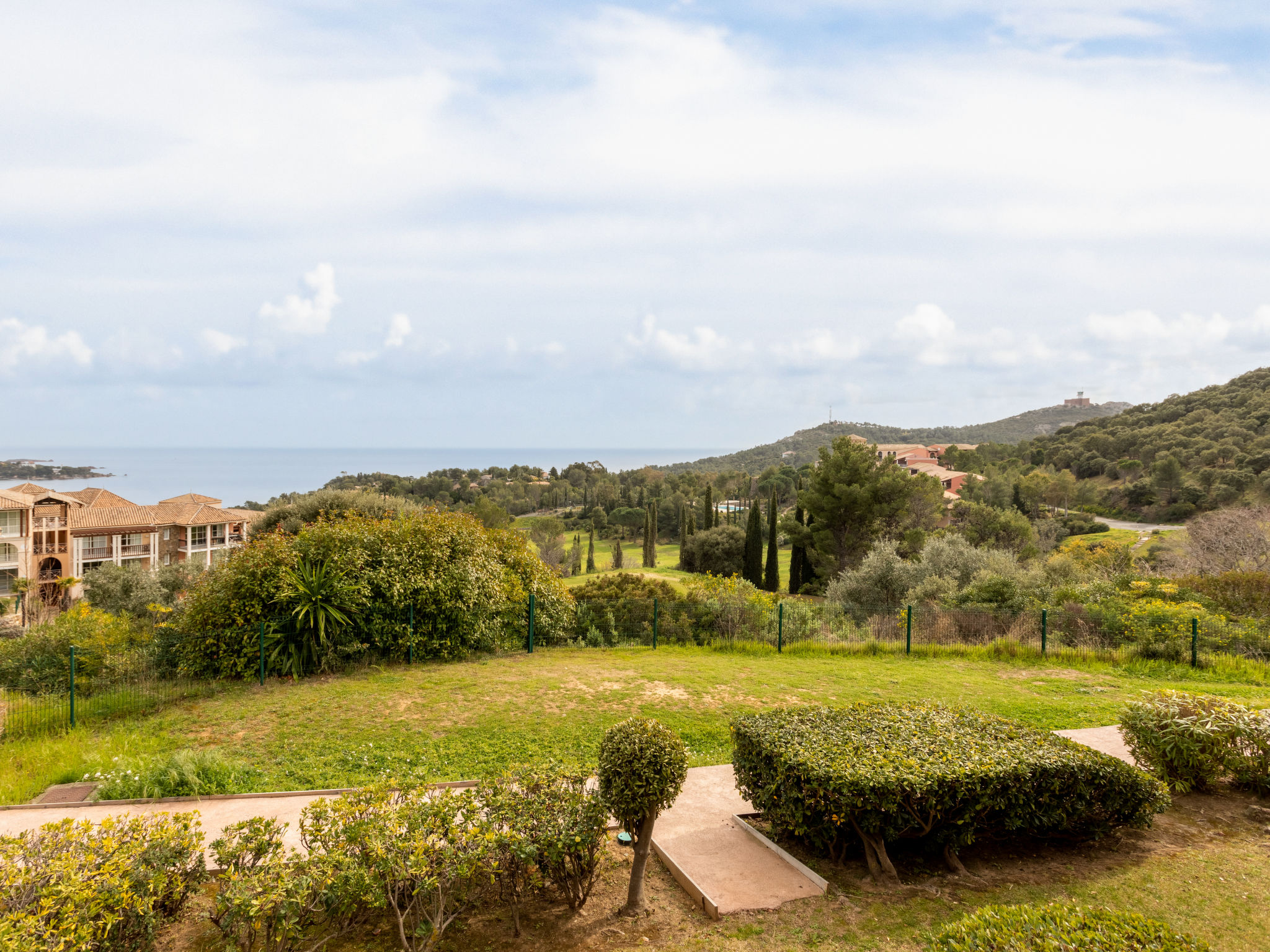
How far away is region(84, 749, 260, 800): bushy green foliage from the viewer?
6.68m

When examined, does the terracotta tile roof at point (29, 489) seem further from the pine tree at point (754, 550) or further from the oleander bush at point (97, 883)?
the oleander bush at point (97, 883)

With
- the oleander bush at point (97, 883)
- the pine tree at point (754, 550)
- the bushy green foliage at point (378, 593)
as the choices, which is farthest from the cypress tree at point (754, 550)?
the oleander bush at point (97, 883)

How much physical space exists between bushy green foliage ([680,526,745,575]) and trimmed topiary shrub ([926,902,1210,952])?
44.0m

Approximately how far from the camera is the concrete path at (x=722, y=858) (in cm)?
478

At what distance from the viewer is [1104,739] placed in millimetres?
8109

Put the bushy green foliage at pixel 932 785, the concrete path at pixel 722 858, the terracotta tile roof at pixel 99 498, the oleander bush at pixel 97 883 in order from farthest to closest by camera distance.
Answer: the terracotta tile roof at pixel 99 498 → the bushy green foliage at pixel 932 785 → the concrete path at pixel 722 858 → the oleander bush at pixel 97 883

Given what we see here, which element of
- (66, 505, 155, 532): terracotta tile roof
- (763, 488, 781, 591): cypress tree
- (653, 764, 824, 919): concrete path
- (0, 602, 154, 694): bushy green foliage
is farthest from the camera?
(66, 505, 155, 532): terracotta tile roof

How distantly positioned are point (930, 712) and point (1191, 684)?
8.20m

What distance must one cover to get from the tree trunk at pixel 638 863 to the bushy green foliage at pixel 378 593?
27.9 ft

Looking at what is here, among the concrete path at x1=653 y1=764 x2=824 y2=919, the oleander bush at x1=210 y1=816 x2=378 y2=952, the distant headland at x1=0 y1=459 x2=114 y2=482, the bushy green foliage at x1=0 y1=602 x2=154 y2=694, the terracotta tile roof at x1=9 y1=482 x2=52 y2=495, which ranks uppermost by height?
the distant headland at x1=0 y1=459 x2=114 y2=482

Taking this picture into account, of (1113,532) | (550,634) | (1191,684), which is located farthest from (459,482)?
(1191,684)

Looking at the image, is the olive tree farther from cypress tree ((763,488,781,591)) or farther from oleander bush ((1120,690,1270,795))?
cypress tree ((763,488,781,591))

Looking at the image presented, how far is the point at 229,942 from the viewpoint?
3859mm

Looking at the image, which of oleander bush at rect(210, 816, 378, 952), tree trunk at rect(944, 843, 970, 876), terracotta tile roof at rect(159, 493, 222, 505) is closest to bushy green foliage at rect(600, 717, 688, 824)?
oleander bush at rect(210, 816, 378, 952)
